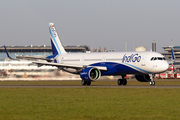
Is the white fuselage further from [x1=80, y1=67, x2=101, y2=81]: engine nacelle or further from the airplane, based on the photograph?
[x1=80, y1=67, x2=101, y2=81]: engine nacelle

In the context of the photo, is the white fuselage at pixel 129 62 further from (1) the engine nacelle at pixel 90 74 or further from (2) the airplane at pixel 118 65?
(1) the engine nacelle at pixel 90 74

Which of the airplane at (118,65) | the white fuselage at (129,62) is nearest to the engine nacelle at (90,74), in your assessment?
the airplane at (118,65)

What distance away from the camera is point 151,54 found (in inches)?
1633

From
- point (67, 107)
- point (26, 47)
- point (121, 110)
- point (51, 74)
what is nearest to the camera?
point (121, 110)

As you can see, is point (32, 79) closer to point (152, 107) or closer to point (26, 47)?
point (152, 107)

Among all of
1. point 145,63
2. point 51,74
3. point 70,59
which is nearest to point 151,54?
point 145,63

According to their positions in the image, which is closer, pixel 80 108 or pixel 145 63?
pixel 80 108

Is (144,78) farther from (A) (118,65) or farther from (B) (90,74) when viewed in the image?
(B) (90,74)

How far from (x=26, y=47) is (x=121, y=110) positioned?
159051 millimetres

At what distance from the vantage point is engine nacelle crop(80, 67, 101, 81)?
42.3m

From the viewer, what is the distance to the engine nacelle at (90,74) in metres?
42.3

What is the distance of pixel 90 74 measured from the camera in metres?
43.8

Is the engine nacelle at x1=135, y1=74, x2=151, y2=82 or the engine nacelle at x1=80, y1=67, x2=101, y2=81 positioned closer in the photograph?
the engine nacelle at x1=80, y1=67, x2=101, y2=81

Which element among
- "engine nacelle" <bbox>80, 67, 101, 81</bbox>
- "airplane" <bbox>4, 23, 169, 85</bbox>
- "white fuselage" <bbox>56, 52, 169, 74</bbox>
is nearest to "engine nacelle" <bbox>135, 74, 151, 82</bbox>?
"airplane" <bbox>4, 23, 169, 85</bbox>
